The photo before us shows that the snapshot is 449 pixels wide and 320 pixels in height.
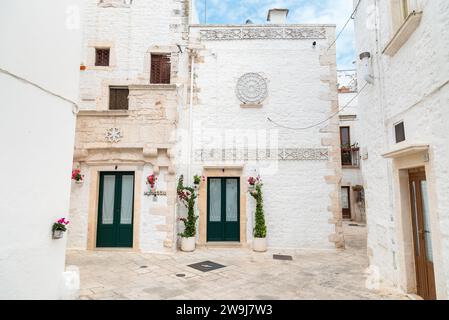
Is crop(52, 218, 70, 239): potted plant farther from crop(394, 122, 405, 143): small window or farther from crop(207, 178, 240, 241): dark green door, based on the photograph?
crop(394, 122, 405, 143): small window

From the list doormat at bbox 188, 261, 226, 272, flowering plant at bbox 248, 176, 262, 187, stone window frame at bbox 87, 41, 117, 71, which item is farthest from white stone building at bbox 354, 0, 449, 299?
stone window frame at bbox 87, 41, 117, 71

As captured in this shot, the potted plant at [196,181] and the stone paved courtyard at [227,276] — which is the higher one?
the potted plant at [196,181]

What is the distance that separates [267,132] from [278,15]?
4.25 m

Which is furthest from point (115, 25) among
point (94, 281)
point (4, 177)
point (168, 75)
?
point (94, 281)

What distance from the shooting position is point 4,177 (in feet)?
10.1

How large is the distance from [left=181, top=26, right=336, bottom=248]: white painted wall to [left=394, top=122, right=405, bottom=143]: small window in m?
3.50

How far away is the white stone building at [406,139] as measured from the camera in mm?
3334

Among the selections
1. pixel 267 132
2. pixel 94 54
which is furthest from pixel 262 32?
pixel 94 54

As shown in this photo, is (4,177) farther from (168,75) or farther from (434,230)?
(168,75)

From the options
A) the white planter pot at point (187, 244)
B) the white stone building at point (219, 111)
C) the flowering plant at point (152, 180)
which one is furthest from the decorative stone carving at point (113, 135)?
the white planter pot at point (187, 244)

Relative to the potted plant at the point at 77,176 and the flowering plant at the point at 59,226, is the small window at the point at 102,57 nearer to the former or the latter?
the potted plant at the point at 77,176

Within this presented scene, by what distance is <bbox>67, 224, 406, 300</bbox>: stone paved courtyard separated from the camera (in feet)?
14.3

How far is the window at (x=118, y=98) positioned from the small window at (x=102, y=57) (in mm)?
941

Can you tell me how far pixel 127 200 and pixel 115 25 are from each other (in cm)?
558
